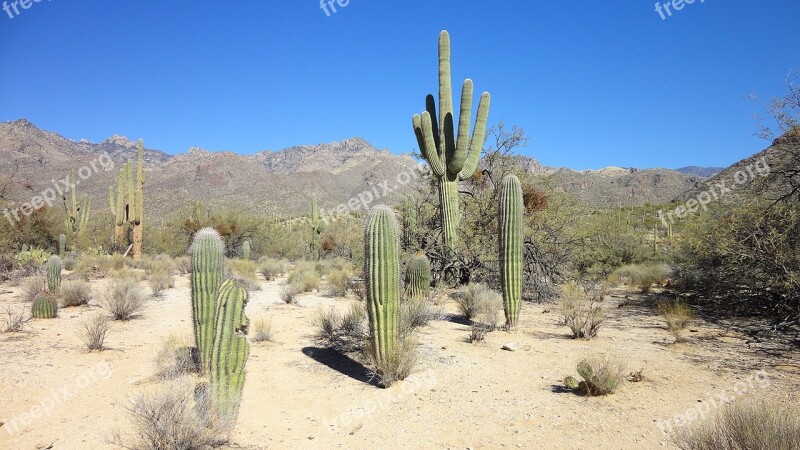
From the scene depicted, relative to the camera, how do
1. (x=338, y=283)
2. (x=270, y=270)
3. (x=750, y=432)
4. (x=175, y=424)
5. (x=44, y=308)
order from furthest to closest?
(x=270, y=270), (x=338, y=283), (x=44, y=308), (x=175, y=424), (x=750, y=432)

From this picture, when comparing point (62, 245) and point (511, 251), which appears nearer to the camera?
point (511, 251)

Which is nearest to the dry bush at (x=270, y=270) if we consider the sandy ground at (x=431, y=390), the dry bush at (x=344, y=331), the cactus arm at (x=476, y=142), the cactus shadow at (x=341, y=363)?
the cactus arm at (x=476, y=142)

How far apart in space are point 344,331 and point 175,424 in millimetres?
4229

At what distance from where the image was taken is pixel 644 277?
47.1 ft

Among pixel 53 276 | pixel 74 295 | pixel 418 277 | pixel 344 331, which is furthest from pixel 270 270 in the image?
pixel 344 331

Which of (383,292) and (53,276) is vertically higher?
(53,276)

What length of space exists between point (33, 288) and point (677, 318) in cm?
1488

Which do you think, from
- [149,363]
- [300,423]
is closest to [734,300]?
[300,423]

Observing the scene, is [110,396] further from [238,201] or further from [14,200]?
[238,201]

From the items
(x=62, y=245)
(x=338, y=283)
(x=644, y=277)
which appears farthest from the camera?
(x=62, y=245)

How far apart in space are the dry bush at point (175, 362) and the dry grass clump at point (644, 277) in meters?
12.3

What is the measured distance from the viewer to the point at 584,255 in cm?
1570

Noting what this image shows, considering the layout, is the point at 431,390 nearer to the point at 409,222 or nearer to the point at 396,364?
the point at 396,364

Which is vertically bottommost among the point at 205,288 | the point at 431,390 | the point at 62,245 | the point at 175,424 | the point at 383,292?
the point at 431,390
